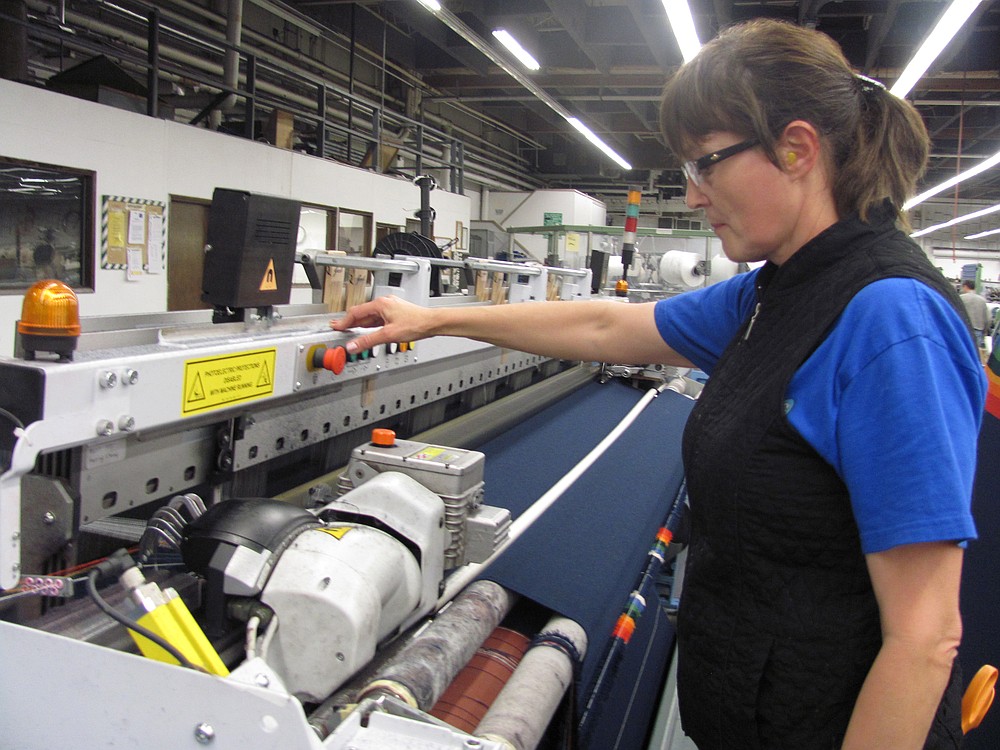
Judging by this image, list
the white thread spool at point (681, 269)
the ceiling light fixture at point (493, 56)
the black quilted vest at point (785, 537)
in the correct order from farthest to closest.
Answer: the white thread spool at point (681, 269) → the ceiling light fixture at point (493, 56) → the black quilted vest at point (785, 537)

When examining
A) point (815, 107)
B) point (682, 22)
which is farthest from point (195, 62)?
point (815, 107)

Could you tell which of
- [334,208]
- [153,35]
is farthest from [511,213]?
[153,35]

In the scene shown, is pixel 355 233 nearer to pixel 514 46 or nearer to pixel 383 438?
pixel 514 46

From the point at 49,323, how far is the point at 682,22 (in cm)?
442

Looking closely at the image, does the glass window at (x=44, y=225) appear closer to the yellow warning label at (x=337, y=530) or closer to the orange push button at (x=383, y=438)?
the orange push button at (x=383, y=438)

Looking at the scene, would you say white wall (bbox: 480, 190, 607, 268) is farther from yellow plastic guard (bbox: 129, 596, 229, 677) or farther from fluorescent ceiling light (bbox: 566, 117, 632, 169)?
yellow plastic guard (bbox: 129, 596, 229, 677)

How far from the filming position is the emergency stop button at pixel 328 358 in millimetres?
1273

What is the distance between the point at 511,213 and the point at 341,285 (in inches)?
447

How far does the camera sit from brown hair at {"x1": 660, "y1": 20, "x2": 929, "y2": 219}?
0.78 metres

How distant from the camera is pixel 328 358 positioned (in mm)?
1272

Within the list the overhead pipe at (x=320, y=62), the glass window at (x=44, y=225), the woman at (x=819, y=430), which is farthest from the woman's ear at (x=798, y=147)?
the overhead pipe at (x=320, y=62)

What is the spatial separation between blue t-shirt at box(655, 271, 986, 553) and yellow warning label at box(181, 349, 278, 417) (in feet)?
2.45

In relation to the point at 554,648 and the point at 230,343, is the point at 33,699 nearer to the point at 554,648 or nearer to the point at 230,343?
the point at 230,343

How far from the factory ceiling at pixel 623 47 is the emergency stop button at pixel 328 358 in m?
4.26
